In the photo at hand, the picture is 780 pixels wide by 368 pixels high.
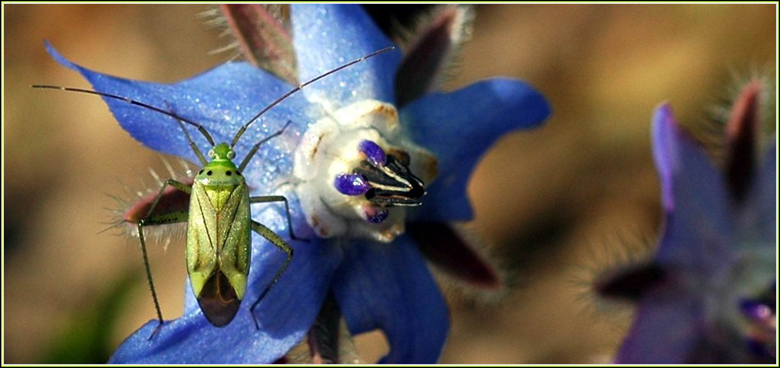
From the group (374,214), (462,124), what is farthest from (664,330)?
(374,214)

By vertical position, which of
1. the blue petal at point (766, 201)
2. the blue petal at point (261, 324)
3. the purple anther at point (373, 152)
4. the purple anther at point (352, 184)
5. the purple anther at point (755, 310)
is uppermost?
the purple anther at point (373, 152)

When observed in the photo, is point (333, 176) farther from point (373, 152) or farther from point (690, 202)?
point (690, 202)

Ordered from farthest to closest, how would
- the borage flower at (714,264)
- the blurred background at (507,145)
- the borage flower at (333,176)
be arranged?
1. the blurred background at (507,145)
2. the borage flower at (714,264)
3. the borage flower at (333,176)

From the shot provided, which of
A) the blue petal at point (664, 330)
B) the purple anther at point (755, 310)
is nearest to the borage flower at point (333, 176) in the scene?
the blue petal at point (664, 330)

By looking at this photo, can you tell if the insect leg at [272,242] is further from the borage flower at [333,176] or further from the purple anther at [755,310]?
the purple anther at [755,310]

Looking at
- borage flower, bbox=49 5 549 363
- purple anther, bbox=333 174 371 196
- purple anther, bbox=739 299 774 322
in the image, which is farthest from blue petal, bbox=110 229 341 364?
purple anther, bbox=739 299 774 322

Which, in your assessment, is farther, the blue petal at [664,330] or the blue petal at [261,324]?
the blue petal at [664,330]
